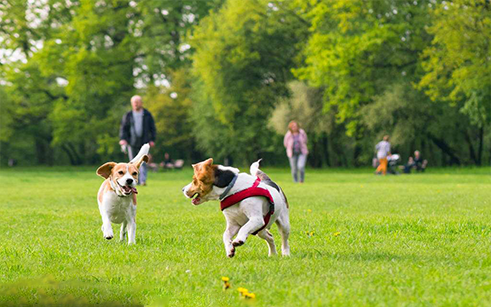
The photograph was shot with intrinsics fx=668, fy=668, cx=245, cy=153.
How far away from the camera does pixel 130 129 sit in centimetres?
1909

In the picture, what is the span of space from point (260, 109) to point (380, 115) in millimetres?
12001

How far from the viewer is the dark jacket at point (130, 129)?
62.0 feet

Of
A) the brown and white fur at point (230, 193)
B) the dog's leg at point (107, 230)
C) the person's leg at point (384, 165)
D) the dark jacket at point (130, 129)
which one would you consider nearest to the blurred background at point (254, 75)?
the person's leg at point (384, 165)

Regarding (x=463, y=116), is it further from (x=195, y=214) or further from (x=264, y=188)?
(x=264, y=188)

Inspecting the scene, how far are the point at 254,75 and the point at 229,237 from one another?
4533cm

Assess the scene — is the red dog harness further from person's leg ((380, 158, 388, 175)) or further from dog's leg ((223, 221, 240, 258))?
person's leg ((380, 158, 388, 175))

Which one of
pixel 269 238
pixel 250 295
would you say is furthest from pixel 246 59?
pixel 250 295

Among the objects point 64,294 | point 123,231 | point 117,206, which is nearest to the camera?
point 64,294

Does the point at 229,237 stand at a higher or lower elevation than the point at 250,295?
higher

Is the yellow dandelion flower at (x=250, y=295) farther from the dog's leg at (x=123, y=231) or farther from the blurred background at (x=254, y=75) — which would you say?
the blurred background at (x=254, y=75)

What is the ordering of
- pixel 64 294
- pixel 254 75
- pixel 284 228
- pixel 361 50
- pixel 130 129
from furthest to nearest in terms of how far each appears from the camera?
1. pixel 254 75
2. pixel 361 50
3. pixel 130 129
4. pixel 284 228
5. pixel 64 294

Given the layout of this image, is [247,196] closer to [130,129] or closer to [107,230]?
[107,230]

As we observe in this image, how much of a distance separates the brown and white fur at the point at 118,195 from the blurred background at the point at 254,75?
1230 inches

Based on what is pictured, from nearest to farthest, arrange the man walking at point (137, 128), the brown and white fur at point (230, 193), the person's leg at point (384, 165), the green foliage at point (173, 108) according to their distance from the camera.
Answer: the brown and white fur at point (230, 193) → the man walking at point (137, 128) → the person's leg at point (384, 165) → the green foliage at point (173, 108)
